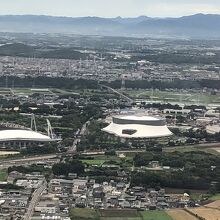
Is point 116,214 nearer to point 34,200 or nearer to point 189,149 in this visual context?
point 34,200

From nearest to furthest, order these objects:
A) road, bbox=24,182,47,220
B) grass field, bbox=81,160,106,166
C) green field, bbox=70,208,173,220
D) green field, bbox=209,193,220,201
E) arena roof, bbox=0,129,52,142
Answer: road, bbox=24,182,47,220 < green field, bbox=70,208,173,220 < green field, bbox=209,193,220,201 < grass field, bbox=81,160,106,166 < arena roof, bbox=0,129,52,142

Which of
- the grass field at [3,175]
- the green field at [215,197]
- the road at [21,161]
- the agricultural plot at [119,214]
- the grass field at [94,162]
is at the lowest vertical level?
the road at [21,161]

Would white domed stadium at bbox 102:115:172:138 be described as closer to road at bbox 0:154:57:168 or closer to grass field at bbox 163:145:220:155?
grass field at bbox 163:145:220:155

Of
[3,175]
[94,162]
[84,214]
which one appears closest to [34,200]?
[84,214]

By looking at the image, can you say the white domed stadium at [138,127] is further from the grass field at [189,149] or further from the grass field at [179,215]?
the grass field at [179,215]

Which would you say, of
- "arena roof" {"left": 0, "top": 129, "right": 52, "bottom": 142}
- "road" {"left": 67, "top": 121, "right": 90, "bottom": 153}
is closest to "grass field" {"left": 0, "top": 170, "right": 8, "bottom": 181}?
"road" {"left": 67, "top": 121, "right": 90, "bottom": 153}

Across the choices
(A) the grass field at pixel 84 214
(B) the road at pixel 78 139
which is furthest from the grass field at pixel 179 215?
(B) the road at pixel 78 139
